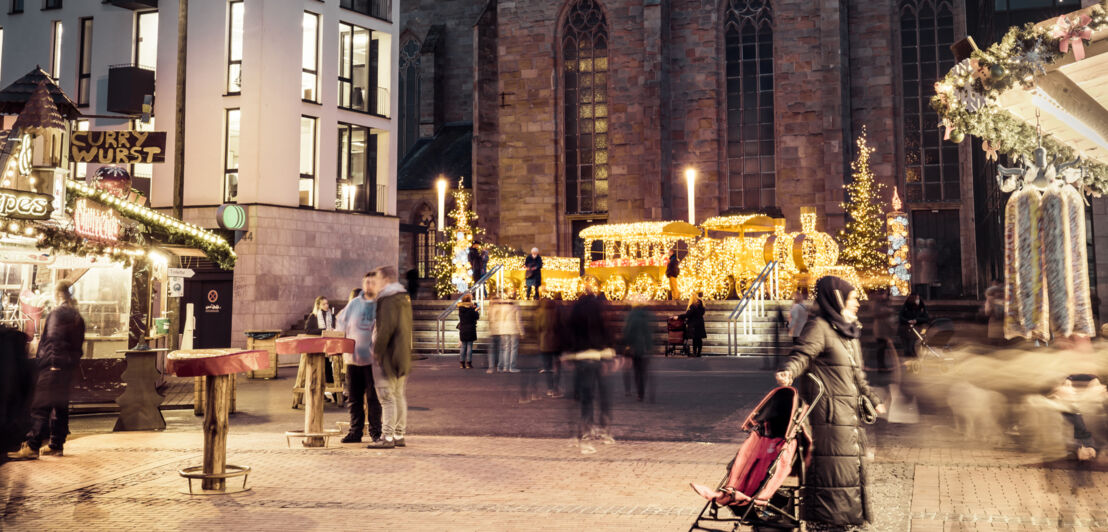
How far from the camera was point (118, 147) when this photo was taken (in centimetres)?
1667

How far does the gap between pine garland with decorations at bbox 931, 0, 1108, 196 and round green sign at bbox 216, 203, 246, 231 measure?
2077 centimetres

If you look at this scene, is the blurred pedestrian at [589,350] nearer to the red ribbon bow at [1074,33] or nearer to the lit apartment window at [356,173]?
the red ribbon bow at [1074,33]

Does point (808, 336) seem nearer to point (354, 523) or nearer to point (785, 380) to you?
point (785, 380)

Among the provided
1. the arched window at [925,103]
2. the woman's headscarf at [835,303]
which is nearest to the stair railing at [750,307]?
the arched window at [925,103]

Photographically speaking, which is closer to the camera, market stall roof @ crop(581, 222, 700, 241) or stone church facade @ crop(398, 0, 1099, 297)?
market stall roof @ crop(581, 222, 700, 241)

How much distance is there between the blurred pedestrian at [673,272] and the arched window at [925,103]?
12.7 m

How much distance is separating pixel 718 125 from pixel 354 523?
102ft

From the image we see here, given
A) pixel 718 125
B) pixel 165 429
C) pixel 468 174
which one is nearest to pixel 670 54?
pixel 718 125

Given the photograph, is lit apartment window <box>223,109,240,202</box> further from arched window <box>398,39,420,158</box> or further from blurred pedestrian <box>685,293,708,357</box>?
arched window <box>398,39,420,158</box>

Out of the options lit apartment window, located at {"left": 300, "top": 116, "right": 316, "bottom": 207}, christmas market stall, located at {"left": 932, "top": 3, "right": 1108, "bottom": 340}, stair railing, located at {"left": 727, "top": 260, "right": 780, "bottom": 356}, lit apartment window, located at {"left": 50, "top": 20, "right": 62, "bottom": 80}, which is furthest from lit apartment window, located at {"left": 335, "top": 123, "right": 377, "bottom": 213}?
christmas market stall, located at {"left": 932, "top": 3, "right": 1108, "bottom": 340}

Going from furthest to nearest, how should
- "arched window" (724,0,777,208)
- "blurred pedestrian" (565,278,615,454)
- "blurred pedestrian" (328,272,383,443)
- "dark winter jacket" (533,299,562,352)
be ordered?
"arched window" (724,0,777,208) < "dark winter jacket" (533,299,562,352) < "blurred pedestrian" (565,278,615,454) < "blurred pedestrian" (328,272,383,443)

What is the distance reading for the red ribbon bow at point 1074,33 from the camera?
20.4 ft

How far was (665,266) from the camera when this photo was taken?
2694 cm

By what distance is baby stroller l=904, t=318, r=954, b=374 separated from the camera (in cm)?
1794
